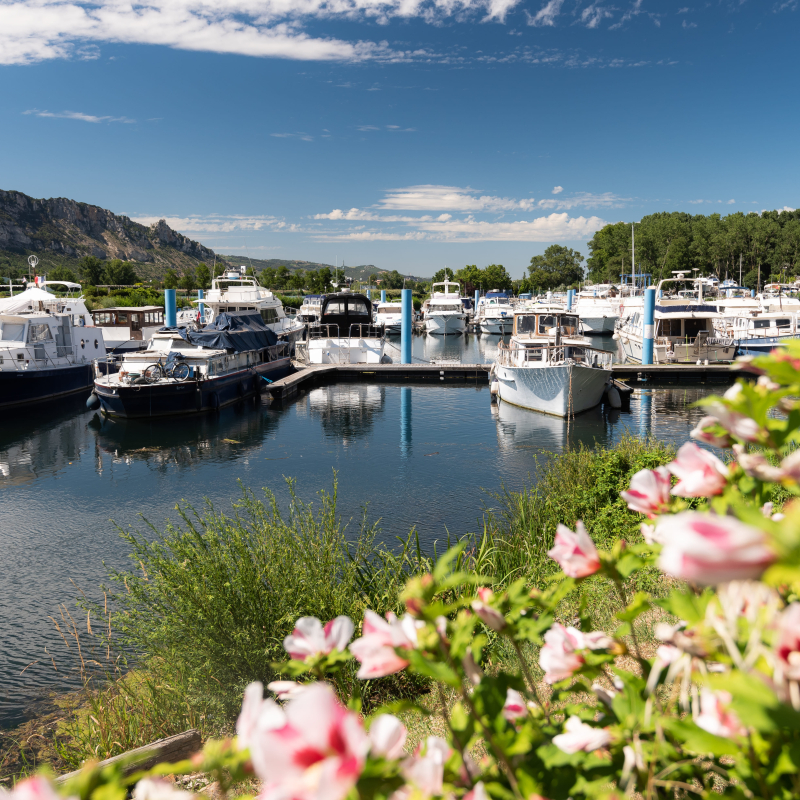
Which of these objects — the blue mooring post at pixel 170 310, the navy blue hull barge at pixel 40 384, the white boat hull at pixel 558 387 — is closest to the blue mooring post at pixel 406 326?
the white boat hull at pixel 558 387

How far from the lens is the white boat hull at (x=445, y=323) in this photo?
175 ft

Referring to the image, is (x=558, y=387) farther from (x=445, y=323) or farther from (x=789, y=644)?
(x=445, y=323)

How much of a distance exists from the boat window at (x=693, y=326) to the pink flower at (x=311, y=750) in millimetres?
33169

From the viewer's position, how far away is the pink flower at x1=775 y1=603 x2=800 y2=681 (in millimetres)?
1129

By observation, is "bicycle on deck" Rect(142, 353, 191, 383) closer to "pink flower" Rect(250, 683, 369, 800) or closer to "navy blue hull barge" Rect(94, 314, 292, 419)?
"navy blue hull barge" Rect(94, 314, 292, 419)

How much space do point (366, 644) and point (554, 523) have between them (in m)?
7.84

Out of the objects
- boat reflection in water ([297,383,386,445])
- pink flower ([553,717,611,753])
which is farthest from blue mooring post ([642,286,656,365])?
pink flower ([553,717,611,753])

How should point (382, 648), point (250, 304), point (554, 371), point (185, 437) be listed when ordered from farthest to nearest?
point (250, 304) < point (554, 371) < point (185, 437) < point (382, 648)

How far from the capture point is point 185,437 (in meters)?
19.9

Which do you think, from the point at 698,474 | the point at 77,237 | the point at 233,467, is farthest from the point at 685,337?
the point at 77,237

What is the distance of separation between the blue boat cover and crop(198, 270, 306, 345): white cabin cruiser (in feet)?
3.56

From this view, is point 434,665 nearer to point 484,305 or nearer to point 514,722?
point 514,722

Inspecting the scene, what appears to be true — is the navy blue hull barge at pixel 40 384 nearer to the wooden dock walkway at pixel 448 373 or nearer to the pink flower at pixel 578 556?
the wooden dock walkway at pixel 448 373

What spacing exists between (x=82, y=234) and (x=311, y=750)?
165 metres
